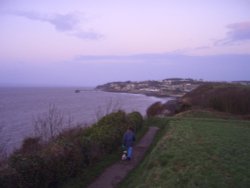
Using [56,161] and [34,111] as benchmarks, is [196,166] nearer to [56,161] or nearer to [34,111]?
[56,161]

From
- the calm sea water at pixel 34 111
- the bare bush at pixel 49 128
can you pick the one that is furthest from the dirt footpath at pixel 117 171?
the calm sea water at pixel 34 111

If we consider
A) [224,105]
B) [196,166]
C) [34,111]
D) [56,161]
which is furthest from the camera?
[34,111]

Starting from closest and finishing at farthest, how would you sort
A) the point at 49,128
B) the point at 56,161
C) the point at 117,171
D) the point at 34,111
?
the point at 56,161, the point at 117,171, the point at 49,128, the point at 34,111

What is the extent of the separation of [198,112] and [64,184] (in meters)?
31.2

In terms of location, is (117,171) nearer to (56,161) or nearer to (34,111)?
(56,161)

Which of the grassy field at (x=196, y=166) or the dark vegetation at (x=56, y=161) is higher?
the dark vegetation at (x=56, y=161)

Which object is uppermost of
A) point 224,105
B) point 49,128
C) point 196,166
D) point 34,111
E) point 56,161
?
point 56,161

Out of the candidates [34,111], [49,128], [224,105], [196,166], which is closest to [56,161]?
[196,166]

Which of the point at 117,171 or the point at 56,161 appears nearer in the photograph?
the point at 56,161

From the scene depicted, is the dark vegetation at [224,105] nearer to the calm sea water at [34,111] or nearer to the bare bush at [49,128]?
the calm sea water at [34,111]

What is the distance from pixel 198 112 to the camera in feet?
134

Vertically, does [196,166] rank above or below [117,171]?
above

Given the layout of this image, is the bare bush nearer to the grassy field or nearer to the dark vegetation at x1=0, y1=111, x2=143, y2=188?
the dark vegetation at x1=0, y1=111, x2=143, y2=188

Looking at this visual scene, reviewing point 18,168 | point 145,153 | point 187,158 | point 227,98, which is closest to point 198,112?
point 227,98
